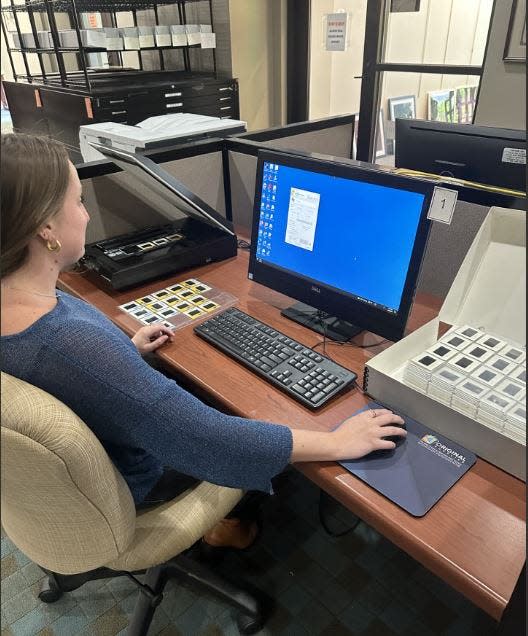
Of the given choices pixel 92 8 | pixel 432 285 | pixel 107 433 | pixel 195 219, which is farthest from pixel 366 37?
pixel 107 433

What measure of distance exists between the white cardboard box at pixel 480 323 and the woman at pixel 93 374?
64mm

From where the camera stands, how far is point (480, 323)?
0.94 m

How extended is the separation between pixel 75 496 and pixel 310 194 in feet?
2.62

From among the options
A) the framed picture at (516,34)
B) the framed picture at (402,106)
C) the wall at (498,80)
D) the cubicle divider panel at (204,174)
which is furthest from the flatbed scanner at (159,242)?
the framed picture at (402,106)

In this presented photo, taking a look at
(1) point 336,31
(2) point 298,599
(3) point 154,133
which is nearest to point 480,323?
(2) point 298,599

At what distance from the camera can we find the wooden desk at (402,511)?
2.18ft

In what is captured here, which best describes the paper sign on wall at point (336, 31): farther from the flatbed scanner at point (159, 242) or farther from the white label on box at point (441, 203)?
the white label on box at point (441, 203)

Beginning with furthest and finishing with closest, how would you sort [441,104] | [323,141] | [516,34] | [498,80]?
[441,104]
[498,80]
[516,34]
[323,141]

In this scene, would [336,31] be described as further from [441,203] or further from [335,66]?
[441,203]

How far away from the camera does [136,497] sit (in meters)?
0.96

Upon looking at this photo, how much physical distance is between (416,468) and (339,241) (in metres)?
0.53

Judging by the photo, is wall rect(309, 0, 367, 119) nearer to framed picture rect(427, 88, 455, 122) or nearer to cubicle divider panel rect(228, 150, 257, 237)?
framed picture rect(427, 88, 455, 122)

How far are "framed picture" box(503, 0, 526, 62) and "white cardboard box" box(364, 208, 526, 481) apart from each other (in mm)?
2088

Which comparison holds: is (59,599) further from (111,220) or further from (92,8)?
(92,8)
